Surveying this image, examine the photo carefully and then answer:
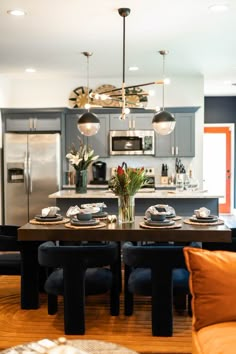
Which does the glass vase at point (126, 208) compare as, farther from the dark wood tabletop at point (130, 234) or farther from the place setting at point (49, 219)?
the place setting at point (49, 219)

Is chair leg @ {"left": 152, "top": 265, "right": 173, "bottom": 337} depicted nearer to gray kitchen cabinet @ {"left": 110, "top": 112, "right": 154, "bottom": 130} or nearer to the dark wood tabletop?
the dark wood tabletop

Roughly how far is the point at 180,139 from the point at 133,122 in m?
0.83

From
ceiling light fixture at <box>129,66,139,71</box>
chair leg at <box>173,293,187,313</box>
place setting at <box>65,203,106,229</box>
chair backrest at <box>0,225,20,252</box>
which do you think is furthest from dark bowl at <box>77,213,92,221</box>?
ceiling light fixture at <box>129,66,139,71</box>

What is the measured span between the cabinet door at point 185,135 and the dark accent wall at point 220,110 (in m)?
2.91

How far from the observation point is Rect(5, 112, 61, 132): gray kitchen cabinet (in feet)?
22.4

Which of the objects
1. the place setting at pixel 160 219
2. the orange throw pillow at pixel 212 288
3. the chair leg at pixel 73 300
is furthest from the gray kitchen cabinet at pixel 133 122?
the orange throw pillow at pixel 212 288

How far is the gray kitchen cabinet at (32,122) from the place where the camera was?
683 centimetres

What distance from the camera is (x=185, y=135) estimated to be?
6938 millimetres

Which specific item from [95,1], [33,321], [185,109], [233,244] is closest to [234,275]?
[233,244]

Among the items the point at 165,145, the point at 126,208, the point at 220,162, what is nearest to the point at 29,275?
the point at 126,208

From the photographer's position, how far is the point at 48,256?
3.15m

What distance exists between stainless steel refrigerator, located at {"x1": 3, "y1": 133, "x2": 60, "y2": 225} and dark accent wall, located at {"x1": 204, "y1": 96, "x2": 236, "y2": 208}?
14.1 ft

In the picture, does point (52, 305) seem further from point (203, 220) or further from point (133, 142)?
point (133, 142)

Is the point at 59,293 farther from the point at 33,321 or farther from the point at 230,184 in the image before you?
the point at 230,184
